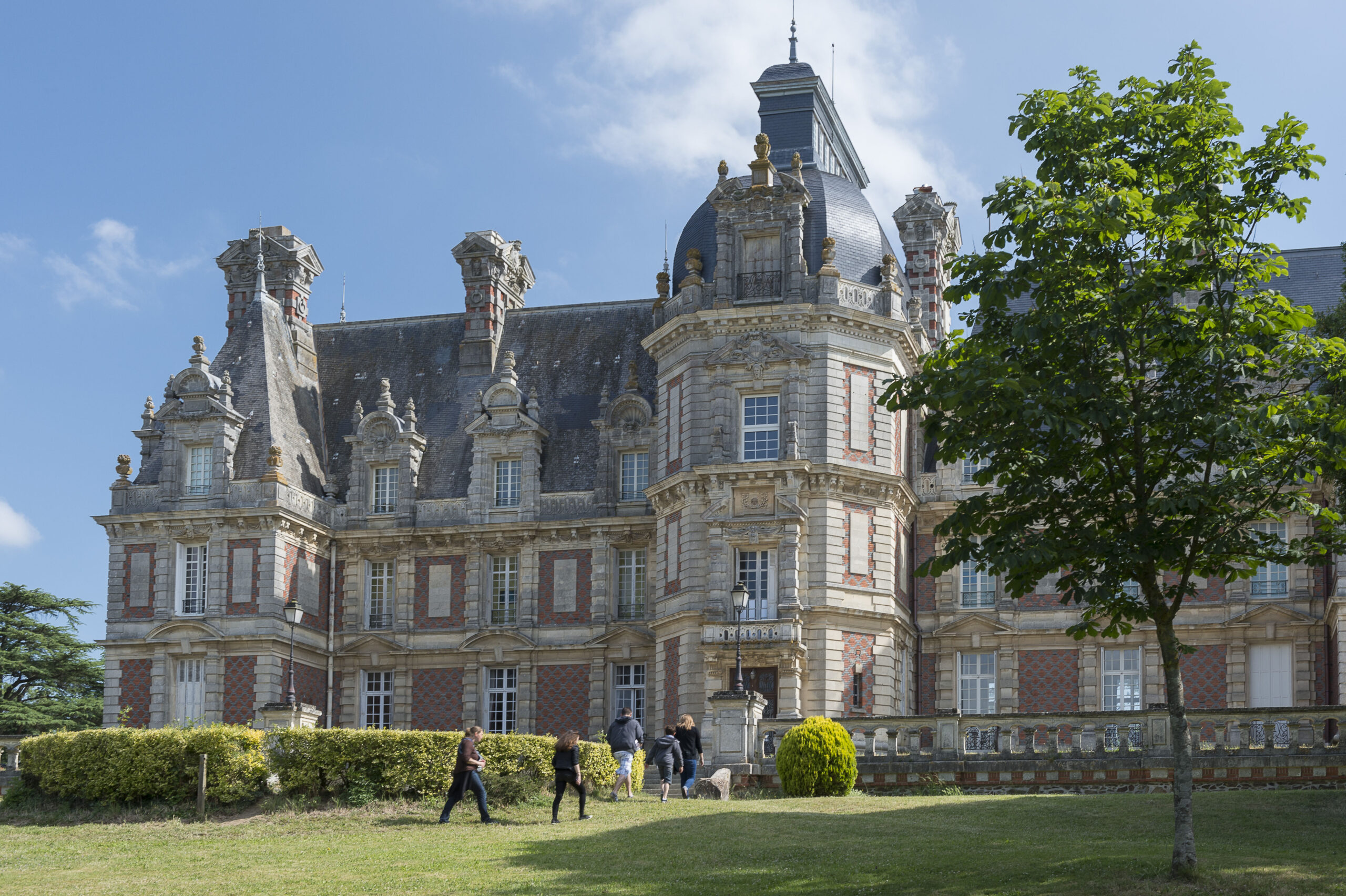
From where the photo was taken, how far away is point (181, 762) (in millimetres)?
24984

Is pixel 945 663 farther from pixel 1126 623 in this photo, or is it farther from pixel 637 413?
pixel 1126 623

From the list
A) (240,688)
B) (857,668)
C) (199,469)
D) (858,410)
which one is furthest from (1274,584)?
(199,469)

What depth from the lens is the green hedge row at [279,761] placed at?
78.4 ft

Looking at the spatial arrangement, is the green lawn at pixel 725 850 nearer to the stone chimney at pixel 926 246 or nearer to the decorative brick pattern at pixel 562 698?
the decorative brick pattern at pixel 562 698

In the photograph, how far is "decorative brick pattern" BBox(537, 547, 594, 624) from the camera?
42.0 meters

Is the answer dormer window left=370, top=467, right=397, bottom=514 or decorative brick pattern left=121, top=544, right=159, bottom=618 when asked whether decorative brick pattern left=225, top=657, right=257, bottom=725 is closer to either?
decorative brick pattern left=121, top=544, right=159, bottom=618

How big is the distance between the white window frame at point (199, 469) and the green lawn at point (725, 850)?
18264 mm

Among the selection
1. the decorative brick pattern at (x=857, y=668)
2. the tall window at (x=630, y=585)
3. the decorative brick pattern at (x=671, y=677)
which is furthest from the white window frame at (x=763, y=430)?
the tall window at (x=630, y=585)

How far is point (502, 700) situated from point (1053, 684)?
13637 mm

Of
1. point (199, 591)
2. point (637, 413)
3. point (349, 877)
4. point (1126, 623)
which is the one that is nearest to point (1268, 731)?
point (1126, 623)

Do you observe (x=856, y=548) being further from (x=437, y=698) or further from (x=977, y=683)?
(x=437, y=698)

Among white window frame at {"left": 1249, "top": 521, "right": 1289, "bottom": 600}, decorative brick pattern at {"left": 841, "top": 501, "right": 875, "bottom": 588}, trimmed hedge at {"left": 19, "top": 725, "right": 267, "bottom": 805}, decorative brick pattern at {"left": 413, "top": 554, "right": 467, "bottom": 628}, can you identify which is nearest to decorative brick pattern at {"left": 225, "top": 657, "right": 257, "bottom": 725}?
decorative brick pattern at {"left": 413, "top": 554, "right": 467, "bottom": 628}

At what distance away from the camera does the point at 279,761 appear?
2448 centimetres

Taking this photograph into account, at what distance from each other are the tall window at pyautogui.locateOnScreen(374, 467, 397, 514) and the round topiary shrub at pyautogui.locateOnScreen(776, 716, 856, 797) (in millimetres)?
19817
